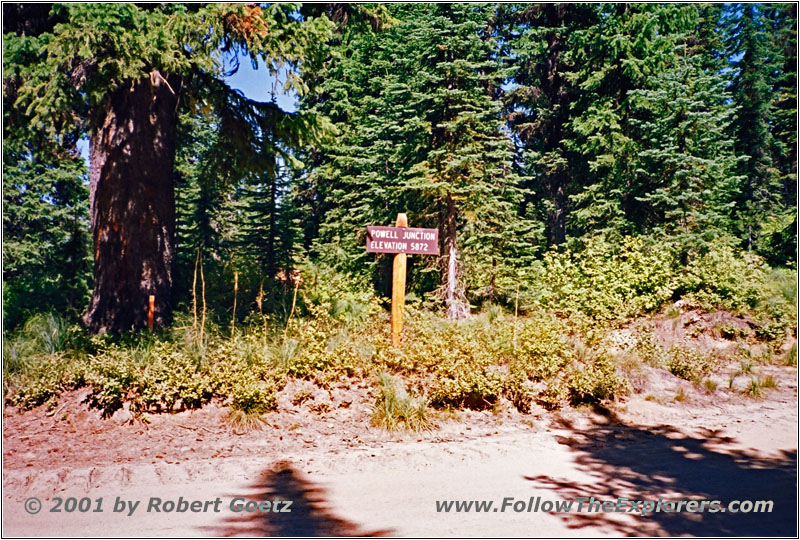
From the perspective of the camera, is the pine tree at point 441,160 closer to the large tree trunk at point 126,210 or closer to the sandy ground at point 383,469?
the large tree trunk at point 126,210

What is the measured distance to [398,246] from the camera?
7.69 m

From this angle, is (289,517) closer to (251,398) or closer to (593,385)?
(251,398)

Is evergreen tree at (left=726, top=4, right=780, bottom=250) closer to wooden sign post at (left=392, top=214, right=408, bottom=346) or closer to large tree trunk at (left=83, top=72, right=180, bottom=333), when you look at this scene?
wooden sign post at (left=392, top=214, right=408, bottom=346)

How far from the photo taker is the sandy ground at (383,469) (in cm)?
380

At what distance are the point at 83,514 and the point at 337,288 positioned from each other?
11056mm

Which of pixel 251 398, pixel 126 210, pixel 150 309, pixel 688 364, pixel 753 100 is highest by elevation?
pixel 753 100

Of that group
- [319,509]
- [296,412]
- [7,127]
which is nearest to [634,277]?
[296,412]

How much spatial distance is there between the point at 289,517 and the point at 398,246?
14.8 ft

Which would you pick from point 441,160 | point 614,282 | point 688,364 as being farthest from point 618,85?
point 688,364

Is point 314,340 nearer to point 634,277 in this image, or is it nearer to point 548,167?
point 634,277

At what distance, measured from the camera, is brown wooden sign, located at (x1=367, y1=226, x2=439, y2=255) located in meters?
7.58

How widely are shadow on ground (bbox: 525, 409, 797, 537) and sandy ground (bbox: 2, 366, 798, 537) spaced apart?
0.05 ft

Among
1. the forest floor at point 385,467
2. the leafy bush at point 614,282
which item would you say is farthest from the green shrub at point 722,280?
the forest floor at point 385,467

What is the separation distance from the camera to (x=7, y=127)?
7715mm
